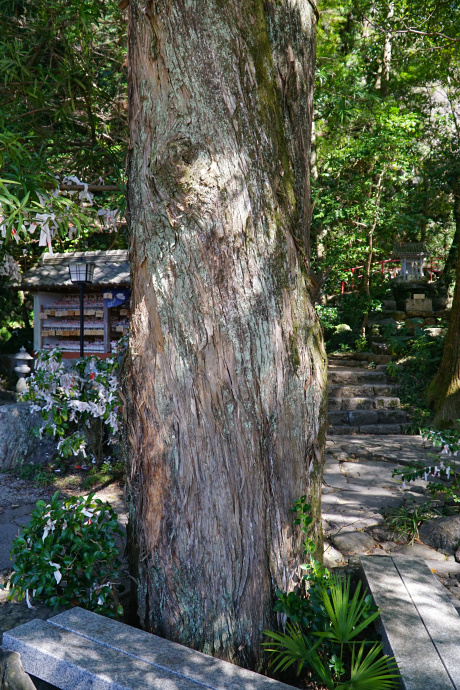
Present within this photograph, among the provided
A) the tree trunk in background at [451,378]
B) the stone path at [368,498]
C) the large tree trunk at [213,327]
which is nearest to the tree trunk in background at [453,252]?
the tree trunk in background at [451,378]

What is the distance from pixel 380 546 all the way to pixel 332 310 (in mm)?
7891

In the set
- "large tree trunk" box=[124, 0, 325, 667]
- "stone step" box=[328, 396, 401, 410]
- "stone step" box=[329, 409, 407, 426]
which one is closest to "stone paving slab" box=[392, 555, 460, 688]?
"large tree trunk" box=[124, 0, 325, 667]

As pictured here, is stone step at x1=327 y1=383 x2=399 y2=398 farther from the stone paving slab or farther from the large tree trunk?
the large tree trunk

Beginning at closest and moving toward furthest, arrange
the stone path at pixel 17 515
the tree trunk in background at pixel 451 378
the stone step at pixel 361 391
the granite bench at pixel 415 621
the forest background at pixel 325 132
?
the granite bench at pixel 415 621 → the stone path at pixel 17 515 → the forest background at pixel 325 132 → the tree trunk in background at pixel 451 378 → the stone step at pixel 361 391

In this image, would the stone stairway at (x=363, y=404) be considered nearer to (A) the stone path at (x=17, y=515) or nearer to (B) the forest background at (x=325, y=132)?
(B) the forest background at (x=325, y=132)

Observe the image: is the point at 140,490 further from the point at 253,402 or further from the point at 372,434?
the point at 372,434

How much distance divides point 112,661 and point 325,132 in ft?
36.0

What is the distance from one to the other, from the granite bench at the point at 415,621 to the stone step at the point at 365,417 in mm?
5469

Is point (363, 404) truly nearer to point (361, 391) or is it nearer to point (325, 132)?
point (361, 391)

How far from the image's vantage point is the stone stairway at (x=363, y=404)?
Answer: 330 inches

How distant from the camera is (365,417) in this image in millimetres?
8594

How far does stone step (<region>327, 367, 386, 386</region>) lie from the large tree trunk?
25.0 feet

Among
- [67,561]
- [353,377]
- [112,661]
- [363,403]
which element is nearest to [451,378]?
[363,403]

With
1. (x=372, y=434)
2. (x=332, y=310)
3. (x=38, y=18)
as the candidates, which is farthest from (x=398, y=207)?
(x=38, y=18)
